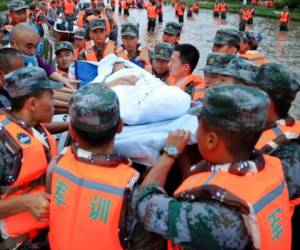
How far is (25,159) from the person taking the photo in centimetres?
214

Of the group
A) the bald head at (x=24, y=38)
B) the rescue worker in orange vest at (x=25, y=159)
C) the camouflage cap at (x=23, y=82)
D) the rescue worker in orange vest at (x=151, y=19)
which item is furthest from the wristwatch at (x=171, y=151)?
the rescue worker in orange vest at (x=151, y=19)

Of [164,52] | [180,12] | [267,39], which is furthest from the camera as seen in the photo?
[180,12]

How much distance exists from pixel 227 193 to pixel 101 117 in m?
0.65

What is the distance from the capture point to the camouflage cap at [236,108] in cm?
161

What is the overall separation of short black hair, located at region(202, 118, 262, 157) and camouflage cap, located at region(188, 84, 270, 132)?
0.07 feet

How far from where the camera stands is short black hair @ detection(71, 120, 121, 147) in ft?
6.13

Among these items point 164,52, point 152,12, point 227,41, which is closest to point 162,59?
point 164,52

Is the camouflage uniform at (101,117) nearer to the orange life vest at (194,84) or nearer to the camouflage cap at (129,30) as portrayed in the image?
the orange life vest at (194,84)

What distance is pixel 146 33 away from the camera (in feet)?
74.1

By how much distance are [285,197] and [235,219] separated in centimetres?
33

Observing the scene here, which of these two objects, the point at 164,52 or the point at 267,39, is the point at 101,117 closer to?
the point at 164,52

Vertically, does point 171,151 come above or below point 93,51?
above

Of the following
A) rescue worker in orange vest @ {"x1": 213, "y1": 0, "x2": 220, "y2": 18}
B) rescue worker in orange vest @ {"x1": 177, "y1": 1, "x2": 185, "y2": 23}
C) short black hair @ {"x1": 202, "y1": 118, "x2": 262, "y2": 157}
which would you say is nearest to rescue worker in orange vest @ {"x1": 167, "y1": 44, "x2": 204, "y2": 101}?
short black hair @ {"x1": 202, "y1": 118, "x2": 262, "y2": 157}

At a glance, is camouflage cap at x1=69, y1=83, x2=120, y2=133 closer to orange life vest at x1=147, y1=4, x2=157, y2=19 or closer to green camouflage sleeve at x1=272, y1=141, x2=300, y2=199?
green camouflage sleeve at x1=272, y1=141, x2=300, y2=199
